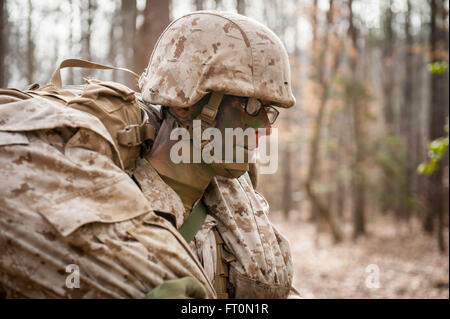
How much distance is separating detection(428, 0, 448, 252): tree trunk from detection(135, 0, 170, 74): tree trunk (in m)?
6.38

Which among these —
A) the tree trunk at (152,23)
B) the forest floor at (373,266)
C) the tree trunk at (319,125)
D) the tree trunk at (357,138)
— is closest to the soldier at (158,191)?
the tree trunk at (152,23)

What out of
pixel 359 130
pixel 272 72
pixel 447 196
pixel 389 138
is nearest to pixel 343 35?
pixel 359 130

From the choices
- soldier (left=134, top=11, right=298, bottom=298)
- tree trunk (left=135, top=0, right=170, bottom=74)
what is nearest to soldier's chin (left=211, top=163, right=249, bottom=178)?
soldier (left=134, top=11, right=298, bottom=298)

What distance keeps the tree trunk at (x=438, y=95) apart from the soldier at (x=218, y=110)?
7.82m

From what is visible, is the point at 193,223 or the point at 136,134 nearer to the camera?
the point at 136,134

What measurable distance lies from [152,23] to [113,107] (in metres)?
3.16

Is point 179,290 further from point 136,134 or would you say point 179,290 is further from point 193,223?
point 136,134

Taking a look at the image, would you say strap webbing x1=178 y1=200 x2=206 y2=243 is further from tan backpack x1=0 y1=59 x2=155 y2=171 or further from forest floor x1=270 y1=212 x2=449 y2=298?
forest floor x1=270 y1=212 x2=449 y2=298

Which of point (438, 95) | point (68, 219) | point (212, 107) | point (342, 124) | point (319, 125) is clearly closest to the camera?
point (68, 219)

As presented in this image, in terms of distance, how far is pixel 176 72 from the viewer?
90.9 inches

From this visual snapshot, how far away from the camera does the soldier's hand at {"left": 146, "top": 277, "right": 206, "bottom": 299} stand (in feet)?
5.57

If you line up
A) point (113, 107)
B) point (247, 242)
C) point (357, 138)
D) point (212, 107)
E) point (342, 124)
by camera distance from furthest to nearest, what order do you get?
point (342, 124) → point (357, 138) → point (247, 242) → point (212, 107) → point (113, 107)

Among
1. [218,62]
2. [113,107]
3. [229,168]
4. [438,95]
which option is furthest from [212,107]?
[438,95]

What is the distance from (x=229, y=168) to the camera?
2.36m
